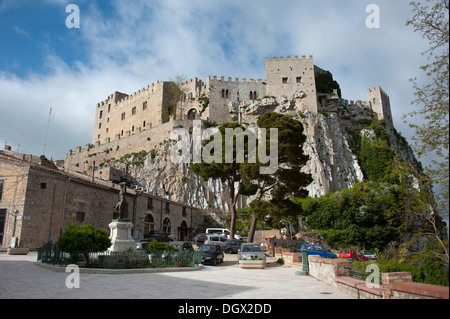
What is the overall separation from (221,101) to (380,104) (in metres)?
31.9

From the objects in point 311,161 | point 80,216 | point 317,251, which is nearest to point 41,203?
point 80,216

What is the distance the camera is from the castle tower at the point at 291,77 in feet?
190

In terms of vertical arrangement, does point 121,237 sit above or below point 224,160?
below

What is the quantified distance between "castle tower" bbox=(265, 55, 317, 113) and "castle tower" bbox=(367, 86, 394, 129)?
47.4 ft

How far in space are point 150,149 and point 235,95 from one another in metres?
18.9

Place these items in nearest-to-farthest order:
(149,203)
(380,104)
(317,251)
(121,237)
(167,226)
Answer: (121,237) → (317,251) → (149,203) → (167,226) → (380,104)

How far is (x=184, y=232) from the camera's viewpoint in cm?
3878

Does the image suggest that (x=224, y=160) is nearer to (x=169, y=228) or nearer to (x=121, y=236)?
(x=121, y=236)

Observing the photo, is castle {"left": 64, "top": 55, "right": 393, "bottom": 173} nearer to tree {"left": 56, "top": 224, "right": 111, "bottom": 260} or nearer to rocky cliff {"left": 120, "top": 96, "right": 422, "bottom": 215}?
rocky cliff {"left": 120, "top": 96, "right": 422, "bottom": 215}

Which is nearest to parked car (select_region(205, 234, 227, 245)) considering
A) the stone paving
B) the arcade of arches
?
the arcade of arches

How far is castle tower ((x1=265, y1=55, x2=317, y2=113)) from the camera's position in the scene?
58.1 metres
